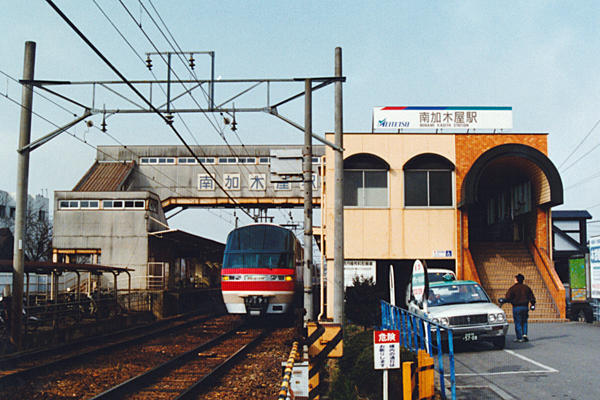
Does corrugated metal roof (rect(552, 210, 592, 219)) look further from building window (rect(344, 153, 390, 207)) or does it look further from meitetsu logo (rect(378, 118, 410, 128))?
building window (rect(344, 153, 390, 207))

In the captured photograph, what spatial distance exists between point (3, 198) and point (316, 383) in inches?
2582

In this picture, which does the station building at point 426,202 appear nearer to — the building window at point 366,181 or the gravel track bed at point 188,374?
the building window at point 366,181

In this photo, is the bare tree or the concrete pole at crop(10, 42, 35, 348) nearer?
the concrete pole at crop(10, 42, 35, 348)

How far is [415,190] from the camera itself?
2528 centimetres

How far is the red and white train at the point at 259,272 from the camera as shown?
21281 mm

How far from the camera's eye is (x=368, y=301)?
17.8 m

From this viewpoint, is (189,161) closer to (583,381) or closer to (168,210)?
(168,210)

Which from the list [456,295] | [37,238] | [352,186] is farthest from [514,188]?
[37,238]

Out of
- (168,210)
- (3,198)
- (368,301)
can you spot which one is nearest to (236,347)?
(368,301)

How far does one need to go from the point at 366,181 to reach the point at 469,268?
5.35 metres

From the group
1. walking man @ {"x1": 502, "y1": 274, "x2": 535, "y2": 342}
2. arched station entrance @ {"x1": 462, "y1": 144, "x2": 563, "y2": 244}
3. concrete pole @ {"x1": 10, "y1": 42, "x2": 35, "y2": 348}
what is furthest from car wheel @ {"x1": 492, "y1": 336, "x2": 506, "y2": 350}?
concrete pole @ {"x1": 10, "y1": 42, "x2": 35, "y2": 348}

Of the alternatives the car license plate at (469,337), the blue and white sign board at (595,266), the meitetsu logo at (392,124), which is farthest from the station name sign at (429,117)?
the car license plate at (469,337)

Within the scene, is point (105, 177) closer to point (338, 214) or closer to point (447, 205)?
point (447, 205)

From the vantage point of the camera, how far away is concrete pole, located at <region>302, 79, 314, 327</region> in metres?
15.8
